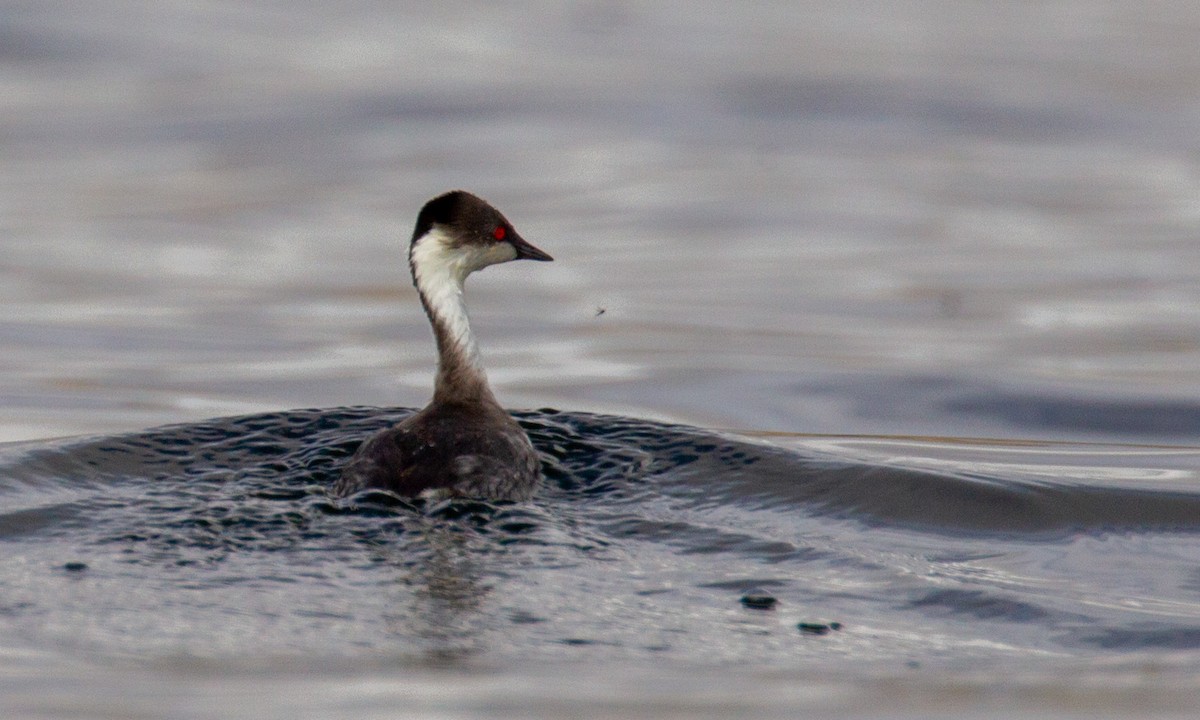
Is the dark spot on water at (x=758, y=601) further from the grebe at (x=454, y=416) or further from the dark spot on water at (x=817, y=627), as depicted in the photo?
the grebe at (x=454, y=416)

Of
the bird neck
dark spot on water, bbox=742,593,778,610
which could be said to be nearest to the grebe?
the bird neck

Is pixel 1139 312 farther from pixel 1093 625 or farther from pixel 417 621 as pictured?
pixel 417 621

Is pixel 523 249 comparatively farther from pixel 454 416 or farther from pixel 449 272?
pixel 454 416

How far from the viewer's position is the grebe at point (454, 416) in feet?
26.9

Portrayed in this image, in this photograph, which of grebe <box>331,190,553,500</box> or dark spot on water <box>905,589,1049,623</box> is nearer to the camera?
dark spot on water <box>905,589,1049,623</box>

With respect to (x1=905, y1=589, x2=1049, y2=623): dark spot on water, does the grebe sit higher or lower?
higher

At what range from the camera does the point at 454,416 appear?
889 cm

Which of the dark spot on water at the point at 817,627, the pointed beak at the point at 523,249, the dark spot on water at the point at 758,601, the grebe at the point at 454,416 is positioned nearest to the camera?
the dark spot on water at the point at 817,627

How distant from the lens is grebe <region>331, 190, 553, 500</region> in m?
8.20

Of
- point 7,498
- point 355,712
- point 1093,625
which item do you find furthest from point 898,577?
point 7,498

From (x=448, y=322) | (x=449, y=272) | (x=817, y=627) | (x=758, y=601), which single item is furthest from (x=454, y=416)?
(x=817, y=627)

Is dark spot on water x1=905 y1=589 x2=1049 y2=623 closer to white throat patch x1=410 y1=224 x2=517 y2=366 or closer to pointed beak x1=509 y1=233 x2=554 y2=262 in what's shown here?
white throat patch x1=410 y1=224 x2=517 y2=366

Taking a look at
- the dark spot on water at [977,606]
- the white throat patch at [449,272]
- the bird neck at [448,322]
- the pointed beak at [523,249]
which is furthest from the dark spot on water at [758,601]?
the pointed beak at [523,249]

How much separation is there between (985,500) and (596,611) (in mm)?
2695
